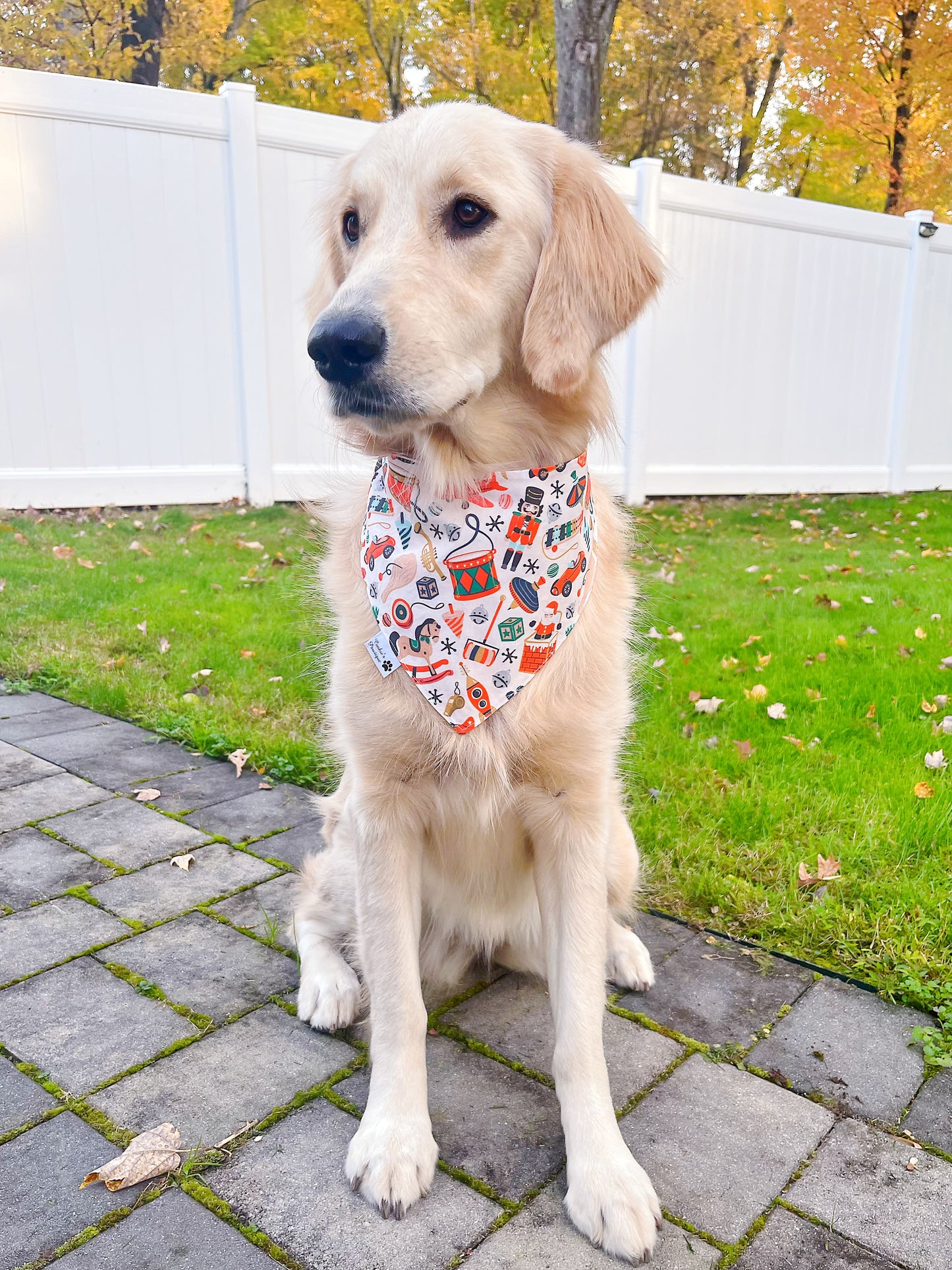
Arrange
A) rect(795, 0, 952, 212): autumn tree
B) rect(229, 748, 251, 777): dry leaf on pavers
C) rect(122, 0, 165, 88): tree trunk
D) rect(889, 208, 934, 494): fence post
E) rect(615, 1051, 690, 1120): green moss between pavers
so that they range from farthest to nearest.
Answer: rect(122, 0, 165, 88): tree trunk
rect(795, 0, 952, 212): autumn tree
rect(889, 208, 934, 494): fence post
rect(229, 748, 251, 777): dry leaf on pavers
rect(615, 1051, 690, 1120): green moss between pavers

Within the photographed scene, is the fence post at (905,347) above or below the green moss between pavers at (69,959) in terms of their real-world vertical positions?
above

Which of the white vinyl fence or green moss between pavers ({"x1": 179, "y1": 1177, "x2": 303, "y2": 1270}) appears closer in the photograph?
green moss between pavers ({"x1": 179, "y1": 1177, "x2": 303, "y2": 1270})

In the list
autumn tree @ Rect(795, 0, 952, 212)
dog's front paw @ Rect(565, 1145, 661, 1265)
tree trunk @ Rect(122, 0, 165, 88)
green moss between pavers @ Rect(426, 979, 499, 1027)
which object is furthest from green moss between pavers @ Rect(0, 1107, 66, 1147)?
autumn tree @ Rect(795, 0, 952, 212)

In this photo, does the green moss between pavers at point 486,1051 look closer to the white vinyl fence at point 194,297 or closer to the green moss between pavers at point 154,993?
the green moss between pavers at point 154,993

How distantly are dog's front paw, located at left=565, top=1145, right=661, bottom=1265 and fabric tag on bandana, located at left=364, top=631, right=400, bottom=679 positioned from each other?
3.20ft

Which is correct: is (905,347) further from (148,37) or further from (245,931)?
(148,37)

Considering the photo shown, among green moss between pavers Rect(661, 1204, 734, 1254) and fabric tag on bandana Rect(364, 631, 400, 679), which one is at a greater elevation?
fabric tag on bandana Rect(364, 631, 400, 679)

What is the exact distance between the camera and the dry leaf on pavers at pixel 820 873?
2.58m

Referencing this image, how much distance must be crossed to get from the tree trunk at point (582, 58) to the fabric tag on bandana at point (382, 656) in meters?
7.19

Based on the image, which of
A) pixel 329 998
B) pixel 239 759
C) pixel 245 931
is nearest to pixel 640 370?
pixel 239 759

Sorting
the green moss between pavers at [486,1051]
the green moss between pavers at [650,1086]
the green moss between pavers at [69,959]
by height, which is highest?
the green moss between pavers at [69,959]

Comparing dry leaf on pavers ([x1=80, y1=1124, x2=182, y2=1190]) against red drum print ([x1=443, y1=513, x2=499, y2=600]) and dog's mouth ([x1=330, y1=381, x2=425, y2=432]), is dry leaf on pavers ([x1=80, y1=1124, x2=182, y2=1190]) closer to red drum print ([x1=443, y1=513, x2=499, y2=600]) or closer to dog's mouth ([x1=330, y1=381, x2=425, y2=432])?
red drum print ([x1=443, y1=513, x2=499, y2=600])

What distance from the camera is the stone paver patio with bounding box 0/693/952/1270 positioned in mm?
1511

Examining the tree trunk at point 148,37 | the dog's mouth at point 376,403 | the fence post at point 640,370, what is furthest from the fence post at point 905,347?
the tree trunk at point 148,37
